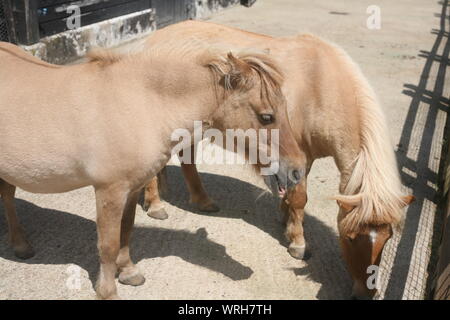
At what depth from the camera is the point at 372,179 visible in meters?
2.98

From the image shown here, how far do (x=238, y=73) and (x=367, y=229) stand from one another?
1268 millimetres

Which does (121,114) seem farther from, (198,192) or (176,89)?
(198,192)

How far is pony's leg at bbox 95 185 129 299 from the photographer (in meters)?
2.79

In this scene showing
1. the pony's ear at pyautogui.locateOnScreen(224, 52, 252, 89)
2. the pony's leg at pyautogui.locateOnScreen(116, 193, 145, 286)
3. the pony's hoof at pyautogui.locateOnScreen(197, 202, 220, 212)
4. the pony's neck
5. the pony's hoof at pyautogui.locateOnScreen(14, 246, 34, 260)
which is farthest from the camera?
the pony's hoof at pyautogui.locateOnScreen(197, 202, 220, 212)

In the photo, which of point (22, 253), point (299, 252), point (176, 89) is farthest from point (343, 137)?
point (22, 253)

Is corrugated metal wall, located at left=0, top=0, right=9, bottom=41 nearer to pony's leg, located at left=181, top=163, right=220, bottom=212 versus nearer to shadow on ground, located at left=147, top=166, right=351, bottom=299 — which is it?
shadow on ground, located at left=147, top=166, right=351, bottom=299

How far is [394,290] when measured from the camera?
11.6 ft

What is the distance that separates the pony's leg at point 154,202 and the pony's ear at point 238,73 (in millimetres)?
1902

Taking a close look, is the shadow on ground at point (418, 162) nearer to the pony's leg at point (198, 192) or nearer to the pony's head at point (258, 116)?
the pony's head at point (258, 116)

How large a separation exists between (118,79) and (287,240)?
2089mm

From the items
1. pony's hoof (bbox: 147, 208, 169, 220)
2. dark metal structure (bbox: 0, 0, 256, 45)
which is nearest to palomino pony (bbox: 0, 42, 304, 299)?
pony's hoof (bbox: 147, 208, 169, 220)

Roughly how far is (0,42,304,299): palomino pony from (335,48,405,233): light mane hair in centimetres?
48

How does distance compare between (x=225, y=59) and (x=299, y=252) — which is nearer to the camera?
(x=225, y=59)

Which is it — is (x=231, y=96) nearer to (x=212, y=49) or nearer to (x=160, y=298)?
(x=212, y=49)
